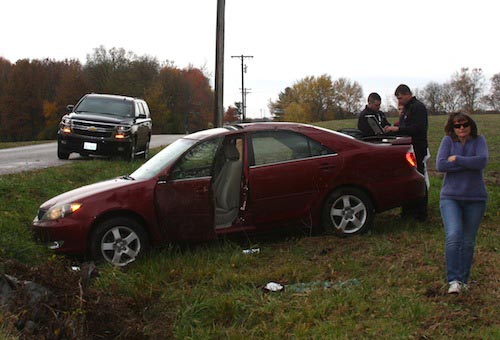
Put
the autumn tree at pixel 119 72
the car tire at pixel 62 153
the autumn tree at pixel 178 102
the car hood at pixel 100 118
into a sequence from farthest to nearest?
the autumn tree at pixel 178 102
the autumn tree at pixel 119 72
the car tire at pixel 62 153
the car hood at pixel 100 118

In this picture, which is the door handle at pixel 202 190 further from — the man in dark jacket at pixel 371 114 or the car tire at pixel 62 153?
the car tire at pixel 62 153

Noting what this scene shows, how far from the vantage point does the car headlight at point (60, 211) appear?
5.64 metres

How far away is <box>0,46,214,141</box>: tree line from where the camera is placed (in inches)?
2960

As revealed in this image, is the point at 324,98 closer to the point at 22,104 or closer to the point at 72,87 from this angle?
the point at 72,87

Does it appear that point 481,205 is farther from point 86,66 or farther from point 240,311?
point 86,66

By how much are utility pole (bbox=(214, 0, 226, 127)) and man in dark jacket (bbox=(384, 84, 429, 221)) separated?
268 inches

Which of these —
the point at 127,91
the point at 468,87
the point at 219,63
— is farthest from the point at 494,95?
the point at 219,63

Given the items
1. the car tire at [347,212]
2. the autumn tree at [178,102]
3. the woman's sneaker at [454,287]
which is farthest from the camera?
the autumn tree at [178,102]

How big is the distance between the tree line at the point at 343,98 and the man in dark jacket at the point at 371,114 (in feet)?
275

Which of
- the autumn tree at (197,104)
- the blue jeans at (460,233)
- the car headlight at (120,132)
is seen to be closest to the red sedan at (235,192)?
the blue jeans at (460,233)

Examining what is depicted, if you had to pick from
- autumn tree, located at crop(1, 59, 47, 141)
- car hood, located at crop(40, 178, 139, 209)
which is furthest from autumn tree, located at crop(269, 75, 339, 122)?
car hood, located at crop(40, 178, 139, 209)

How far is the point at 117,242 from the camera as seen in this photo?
223 inches

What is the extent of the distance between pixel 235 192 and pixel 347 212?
4.51 feet

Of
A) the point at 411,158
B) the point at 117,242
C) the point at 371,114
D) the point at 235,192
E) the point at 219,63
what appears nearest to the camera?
the point at 117,242
